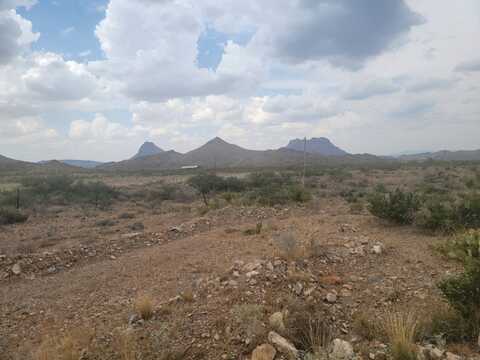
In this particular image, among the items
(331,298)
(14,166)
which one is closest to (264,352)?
(331,298)

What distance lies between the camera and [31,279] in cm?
729

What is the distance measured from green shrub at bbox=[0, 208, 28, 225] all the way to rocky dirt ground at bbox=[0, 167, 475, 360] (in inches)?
190

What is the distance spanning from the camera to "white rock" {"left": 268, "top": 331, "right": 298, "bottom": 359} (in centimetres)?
355

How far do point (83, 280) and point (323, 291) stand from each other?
4.90 meters

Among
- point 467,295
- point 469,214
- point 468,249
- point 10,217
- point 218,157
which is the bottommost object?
point 10,217

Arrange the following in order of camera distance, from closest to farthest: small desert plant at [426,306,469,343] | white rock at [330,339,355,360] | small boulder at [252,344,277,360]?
1. white rock at [330,339,355,360]
2. small boulder at [252,344,277,360]
3. small desert plant at [426,306,469,343]

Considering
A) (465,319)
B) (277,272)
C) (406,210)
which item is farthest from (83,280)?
(406,210)

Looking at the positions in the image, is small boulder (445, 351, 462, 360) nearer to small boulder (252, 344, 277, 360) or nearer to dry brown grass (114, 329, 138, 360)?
small boulder (252, 344, 277, 360)

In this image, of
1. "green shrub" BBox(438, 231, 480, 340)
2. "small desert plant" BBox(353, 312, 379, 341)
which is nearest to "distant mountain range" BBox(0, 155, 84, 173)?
"small desert plant" BBox(353, 312, 379, 341)

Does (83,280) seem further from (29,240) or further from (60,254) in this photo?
(29,240)

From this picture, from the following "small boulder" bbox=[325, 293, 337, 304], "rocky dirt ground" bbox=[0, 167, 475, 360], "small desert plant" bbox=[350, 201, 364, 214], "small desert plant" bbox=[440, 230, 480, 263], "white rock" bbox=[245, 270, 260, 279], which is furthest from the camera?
"small desert plant" bbox=[350, 201, 364, 214]

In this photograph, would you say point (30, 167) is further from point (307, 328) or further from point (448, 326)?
point (448, 326)

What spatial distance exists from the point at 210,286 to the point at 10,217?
517 inches

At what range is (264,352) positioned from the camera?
3.50 meters
